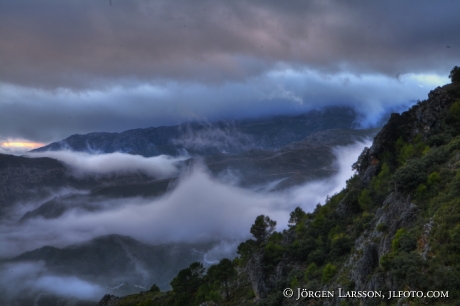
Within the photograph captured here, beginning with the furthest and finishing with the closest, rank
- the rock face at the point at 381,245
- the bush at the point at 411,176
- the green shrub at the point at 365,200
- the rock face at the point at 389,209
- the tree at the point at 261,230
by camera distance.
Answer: the tree at the point at 261,230 → the green shrub at the point at 365,200 → the bush at the point at 411,176 → the rock face at the point at 389,209 → the rock face at the point at 381,245

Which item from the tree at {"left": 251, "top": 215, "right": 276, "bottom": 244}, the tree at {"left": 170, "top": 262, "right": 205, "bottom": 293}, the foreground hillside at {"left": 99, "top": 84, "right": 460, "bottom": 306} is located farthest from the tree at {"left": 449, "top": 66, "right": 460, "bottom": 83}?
the tree at {"left": 170, "top": 262, "right": 205, "bottom": 293}

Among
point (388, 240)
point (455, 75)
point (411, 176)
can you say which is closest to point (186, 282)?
point (388, 240)

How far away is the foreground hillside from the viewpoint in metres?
30.4

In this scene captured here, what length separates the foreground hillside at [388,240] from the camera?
99.8 feet

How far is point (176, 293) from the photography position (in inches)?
4205

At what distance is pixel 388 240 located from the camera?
37.8 m

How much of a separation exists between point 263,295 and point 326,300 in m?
21.9

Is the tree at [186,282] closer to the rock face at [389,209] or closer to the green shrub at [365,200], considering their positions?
the rock face at [389,209]

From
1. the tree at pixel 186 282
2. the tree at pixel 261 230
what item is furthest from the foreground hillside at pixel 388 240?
the tree at pixel 261 230

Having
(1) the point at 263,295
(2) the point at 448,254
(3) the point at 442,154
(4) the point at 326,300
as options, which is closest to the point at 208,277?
A: (1) the point at 263,295

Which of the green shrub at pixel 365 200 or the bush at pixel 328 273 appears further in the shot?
the green shrub at pixel 365 200

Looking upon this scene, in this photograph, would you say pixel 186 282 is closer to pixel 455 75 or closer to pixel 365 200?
pixel 365 200

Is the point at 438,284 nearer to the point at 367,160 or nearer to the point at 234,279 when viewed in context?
the point at 367,160

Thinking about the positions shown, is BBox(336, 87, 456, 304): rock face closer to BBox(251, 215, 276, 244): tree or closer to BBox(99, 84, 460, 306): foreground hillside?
BBox(99, 84, 460, 306): foreground hillside
